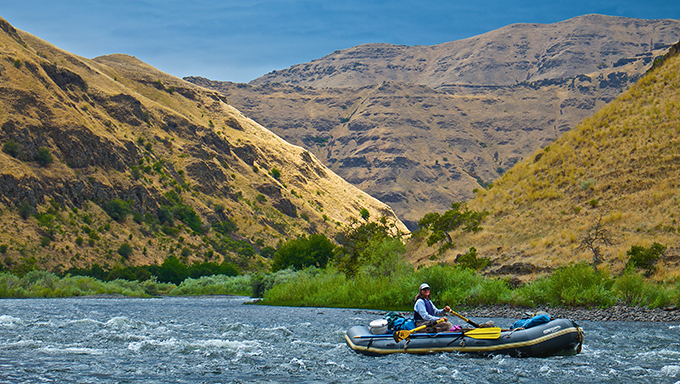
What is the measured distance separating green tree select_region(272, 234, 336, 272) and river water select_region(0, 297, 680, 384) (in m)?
49.2

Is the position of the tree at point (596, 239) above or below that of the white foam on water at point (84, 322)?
above

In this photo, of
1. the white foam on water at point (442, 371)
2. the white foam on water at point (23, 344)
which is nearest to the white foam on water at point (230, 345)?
the white foam on water at point (23, 344)

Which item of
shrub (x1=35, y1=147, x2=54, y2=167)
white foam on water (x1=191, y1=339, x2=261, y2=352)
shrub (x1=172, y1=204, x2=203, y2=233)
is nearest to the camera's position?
white foam on water (x1=191, y1=339, x2=261, y2=352)

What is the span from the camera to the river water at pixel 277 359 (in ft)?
53.0

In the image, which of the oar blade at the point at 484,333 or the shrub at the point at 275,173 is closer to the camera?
the oar blade at the point at 484,333

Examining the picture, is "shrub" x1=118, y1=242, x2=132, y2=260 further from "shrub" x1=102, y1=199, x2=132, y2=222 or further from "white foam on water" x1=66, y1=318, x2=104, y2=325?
"white foam on water" x1=66, y1=318, x2=104, y2=325

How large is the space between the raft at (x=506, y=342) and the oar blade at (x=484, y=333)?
0.05m

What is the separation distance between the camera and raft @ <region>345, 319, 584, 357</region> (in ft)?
57.1

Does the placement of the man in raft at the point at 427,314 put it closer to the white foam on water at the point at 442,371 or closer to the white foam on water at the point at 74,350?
the white foam on water at the point at 442,371

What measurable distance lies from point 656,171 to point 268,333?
33.3m

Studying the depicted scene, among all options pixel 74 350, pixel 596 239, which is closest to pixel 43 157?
pixel 74 350

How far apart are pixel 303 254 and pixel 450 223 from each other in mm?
28417

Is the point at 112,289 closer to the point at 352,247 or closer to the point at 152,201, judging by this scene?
the point at 352,247

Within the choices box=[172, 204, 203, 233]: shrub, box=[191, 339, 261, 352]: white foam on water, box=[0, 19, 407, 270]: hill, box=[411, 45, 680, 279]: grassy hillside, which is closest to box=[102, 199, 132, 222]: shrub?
box=[0, 19, 407, 270]: hill
